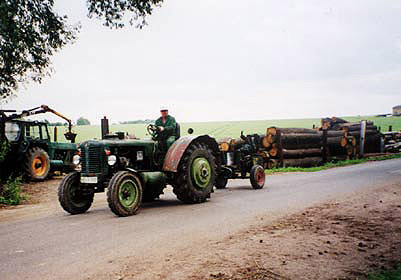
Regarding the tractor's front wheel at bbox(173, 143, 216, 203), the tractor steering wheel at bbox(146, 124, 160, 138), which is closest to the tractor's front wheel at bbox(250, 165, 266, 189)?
the tractor's front wheel at bbox(173, 143, 216, 203)

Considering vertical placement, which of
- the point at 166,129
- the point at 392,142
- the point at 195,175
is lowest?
the point at 392,142

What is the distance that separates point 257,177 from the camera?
11609mm

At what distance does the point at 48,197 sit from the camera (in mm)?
12062

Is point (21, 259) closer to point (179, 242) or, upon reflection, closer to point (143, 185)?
point (179, 242)

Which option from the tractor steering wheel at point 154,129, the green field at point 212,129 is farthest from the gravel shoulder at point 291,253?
the green field at point 212,129

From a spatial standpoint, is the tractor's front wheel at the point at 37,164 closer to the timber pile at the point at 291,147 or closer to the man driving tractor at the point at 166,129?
the man driving tractor at the point at 166,129

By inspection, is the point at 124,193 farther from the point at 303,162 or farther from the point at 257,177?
the point at 303,162

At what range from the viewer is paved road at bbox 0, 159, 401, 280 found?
15.1ft

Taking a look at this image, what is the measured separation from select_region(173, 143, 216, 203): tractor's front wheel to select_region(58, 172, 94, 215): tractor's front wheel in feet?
6.43

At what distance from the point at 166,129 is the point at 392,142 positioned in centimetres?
2847

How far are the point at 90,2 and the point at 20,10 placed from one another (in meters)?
2.25

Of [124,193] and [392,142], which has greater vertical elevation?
[124,193]

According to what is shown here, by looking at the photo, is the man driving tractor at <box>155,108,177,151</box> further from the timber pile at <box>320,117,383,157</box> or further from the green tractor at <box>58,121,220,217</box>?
the timber pile at <box>320,117,383,157</box>

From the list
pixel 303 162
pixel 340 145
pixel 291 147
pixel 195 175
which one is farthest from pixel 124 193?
pixel 340 145
